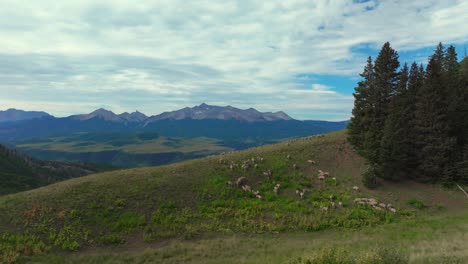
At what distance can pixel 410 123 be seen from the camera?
38500mm

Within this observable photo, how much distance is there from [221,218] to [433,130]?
26.7 m

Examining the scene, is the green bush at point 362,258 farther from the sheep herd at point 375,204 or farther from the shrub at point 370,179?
the shrub at point 370,179

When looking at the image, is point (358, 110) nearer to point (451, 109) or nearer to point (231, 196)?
point (451, 109)

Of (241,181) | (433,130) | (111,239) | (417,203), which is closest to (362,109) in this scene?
(433,130)

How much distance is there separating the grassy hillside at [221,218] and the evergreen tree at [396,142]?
210 centimetres

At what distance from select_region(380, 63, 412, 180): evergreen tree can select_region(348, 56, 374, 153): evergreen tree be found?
2.92 m

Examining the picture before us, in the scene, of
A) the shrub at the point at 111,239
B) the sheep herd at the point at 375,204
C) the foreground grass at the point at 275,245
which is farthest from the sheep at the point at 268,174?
the shrub at the point at 111,239

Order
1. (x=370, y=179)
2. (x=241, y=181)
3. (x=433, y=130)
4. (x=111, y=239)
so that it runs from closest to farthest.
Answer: (x=111, y=239), (x=241, y=181), (x=370, y=179), (x=433, y=130)

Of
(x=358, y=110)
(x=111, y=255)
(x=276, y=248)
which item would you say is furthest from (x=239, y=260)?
(x=358, y=110)

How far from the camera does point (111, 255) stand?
20578 mm

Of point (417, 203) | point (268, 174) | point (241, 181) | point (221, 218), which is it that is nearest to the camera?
point (221, 218)

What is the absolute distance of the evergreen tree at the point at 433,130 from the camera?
35594 mm

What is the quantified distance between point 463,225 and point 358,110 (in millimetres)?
20227

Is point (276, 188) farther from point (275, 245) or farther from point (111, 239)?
point (111, 239)
